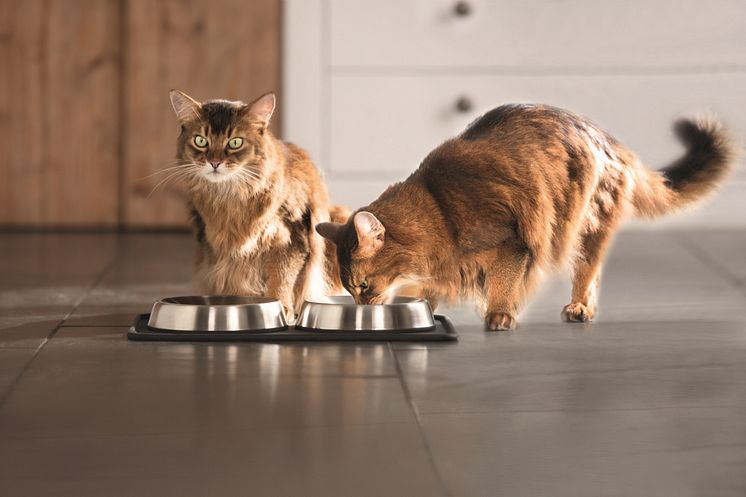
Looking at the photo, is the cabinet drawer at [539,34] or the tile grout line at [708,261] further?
the cabinet drawer at [539,34]

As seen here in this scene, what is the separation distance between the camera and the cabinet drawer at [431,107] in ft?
12.2

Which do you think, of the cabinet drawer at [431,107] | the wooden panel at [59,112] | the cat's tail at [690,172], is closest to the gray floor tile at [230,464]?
the cat's tail at [690,172]

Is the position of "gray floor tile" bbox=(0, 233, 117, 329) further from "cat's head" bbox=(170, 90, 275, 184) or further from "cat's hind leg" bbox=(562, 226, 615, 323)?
"cat's hind leg" bbox=(562, 226, 615, 323)

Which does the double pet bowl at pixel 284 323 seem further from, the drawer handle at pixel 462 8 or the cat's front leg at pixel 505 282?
the drawer handle at pixel 462 8

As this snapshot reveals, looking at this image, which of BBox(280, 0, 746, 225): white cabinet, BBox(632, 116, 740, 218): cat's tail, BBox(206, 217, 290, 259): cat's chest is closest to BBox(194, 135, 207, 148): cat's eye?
BBox(206, 217, 290, 259): cat's chest

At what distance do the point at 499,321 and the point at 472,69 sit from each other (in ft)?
5.78

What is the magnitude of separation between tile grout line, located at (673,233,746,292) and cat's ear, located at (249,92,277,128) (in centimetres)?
123

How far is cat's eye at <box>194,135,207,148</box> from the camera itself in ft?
6.82

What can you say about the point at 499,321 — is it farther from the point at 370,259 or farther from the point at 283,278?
the point at 283,278

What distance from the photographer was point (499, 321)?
2.12 m

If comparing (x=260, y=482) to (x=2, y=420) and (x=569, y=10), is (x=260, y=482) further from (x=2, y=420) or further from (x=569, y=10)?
(x=569, y=10)

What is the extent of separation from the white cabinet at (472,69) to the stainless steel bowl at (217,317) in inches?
67.0

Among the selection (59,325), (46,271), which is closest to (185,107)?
(59,325)

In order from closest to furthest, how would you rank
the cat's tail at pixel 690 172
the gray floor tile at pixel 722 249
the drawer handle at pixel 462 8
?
the cat's tail at pixel 690 172 < the gray floor tile at pixel 722 249 < the drawer handle at pixel 462 8
